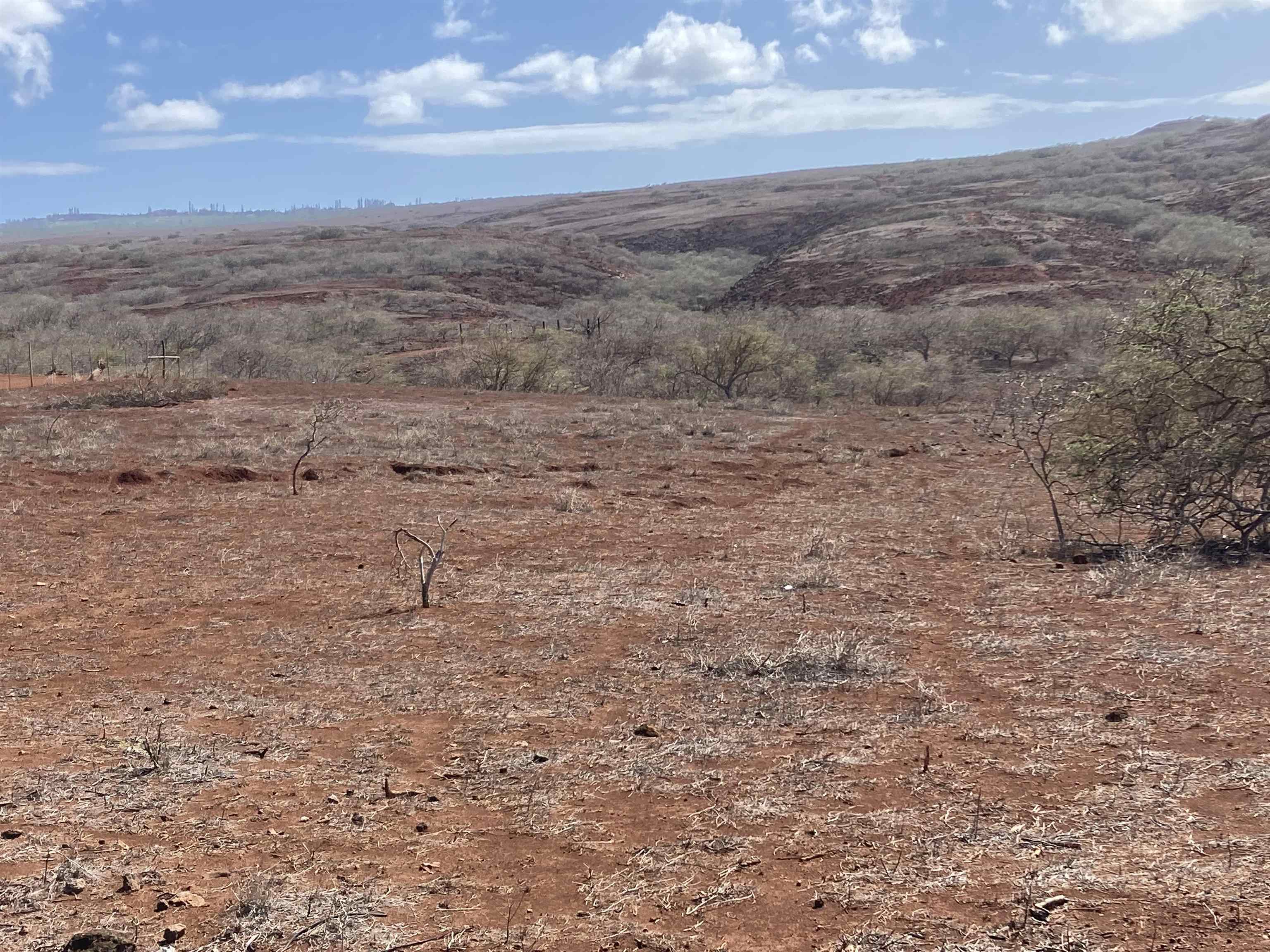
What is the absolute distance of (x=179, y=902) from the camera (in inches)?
122

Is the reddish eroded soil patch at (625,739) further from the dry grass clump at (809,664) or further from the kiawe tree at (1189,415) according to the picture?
the kiawe tree at (1189,415)

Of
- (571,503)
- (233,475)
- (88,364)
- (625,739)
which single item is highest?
(88,364)

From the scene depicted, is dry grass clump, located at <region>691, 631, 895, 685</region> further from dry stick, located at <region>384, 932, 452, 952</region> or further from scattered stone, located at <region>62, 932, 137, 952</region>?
scattered stone, located at <region>62, 932, 137, 952</region>

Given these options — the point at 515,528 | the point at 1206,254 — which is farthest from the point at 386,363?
the point at 1206,254

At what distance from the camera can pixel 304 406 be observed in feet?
58.5

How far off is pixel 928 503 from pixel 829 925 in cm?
956

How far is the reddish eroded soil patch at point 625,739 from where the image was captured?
9.93 feet

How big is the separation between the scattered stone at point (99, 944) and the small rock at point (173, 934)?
0.28ft

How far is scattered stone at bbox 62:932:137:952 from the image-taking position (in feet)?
9.21

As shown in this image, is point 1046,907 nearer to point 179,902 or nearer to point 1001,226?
point 179,902

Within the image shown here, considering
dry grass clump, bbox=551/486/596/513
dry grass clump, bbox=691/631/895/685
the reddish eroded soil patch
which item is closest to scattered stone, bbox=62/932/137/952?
the reddish eroded soil patch

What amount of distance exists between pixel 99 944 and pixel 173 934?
0.20 m

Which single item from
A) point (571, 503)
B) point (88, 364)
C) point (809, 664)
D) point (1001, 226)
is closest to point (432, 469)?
point (571, 503)

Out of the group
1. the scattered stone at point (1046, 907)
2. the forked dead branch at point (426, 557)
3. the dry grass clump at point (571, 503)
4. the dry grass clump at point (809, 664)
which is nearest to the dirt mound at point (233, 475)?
the forked dead branch at point (426, 557)
